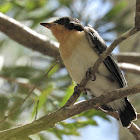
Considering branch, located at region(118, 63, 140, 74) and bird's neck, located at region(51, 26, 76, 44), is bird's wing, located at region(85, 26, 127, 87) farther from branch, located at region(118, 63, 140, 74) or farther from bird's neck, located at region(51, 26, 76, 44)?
branch, located at region(118, 63, 140, 74)

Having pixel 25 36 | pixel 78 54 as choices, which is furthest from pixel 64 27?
pixel 25 36

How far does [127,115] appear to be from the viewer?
7.82 ft

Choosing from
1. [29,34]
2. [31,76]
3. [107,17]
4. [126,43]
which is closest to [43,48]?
[29,34]

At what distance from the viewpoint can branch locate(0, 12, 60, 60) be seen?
304cm

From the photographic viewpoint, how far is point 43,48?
3.42m

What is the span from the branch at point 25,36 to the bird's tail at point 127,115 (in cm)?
106

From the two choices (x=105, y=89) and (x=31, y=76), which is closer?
(x=105, y=89)

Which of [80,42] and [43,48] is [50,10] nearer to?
[43,48]

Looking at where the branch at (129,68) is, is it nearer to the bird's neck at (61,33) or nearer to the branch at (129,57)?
the branch at (129,57)

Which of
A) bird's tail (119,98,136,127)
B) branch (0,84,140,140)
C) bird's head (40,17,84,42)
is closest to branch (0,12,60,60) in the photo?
bird's head (40,17,84,42)

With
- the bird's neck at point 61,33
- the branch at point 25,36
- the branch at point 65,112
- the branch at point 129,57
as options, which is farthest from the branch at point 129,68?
the branch at point 65,112

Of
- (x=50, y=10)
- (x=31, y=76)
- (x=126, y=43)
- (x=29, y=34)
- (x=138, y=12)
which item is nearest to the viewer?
(x=138, y=12)

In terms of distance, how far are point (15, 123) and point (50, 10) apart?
2.45 m

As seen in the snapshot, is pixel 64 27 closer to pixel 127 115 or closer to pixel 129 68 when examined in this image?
pixel 127 115
